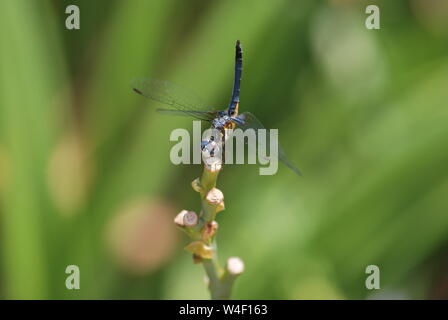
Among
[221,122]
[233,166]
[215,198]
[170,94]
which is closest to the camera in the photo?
[215,198]

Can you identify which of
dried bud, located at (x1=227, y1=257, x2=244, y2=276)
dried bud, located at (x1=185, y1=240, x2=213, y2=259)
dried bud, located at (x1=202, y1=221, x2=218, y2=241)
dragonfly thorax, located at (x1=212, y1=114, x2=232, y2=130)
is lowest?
dried bud, located at (x1=227, y1=257, x2=244, y2=276)

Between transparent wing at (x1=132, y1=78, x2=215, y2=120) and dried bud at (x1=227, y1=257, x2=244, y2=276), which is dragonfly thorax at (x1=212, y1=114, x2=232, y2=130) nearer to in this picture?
transparent wing at (x1=132, y1=78, x2=215, y2=120)

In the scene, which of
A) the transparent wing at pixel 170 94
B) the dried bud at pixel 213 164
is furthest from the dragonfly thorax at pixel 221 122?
the dried bud at pixel 213 164

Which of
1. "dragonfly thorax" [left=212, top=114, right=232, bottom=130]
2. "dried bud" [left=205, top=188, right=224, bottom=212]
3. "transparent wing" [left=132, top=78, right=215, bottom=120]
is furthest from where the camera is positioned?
"transparent wing" [left=132, top=78, right=215, bottom=120]

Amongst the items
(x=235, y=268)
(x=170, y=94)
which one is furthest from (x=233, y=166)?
(x=235, y=268)

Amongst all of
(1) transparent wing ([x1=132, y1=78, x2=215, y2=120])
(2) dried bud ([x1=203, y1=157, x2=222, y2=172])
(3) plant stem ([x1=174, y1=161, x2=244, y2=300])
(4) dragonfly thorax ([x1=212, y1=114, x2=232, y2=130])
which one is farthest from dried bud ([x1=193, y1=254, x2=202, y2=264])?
(1) transparent wing ([x1=132, y1=78, x2=215, y2=120])

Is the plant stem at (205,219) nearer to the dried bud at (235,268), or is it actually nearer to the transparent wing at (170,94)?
the dried bud at (235,268)

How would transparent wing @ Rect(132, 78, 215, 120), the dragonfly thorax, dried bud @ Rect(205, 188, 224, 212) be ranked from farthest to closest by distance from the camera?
A: transparent wing @ Rect(132, 78, 215, 120) < the dragonfly thorax < dried bud @ Rect(205, 188, 224, 212)

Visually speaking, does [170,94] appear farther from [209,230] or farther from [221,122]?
[209,230]
